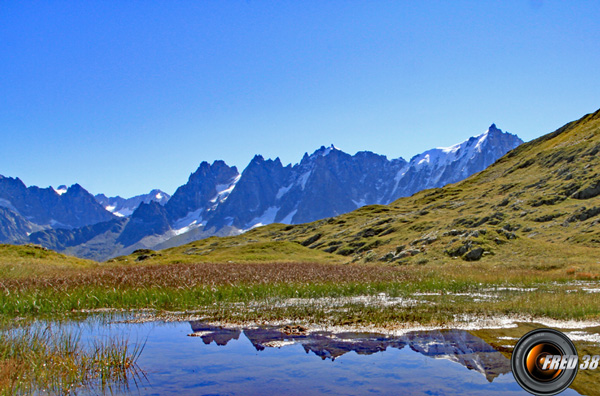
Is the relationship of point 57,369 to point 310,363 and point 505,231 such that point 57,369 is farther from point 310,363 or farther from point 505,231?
point 505,231

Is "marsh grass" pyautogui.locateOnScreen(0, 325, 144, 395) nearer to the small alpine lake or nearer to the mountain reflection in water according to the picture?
the small alpine lake

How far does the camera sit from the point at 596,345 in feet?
45.2

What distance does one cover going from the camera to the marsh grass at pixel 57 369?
10.4 m

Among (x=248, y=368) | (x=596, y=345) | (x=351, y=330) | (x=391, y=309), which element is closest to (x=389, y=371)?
(x=248, y=368)

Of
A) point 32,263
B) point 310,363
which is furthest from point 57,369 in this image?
point 32,263

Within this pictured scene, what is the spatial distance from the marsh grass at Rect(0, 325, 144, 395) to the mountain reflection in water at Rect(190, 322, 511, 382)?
4.49 meters

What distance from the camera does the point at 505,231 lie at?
189 feet

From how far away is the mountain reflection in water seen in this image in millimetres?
13180

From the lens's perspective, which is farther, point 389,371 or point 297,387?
point 389,371

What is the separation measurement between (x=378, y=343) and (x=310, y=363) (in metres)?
3.47

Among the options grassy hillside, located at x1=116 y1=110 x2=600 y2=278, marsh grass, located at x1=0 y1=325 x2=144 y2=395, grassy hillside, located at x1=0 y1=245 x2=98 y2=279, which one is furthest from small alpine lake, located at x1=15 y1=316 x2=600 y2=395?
grassy hillside, located at x1=116 y1=110 x2=600 y2=278

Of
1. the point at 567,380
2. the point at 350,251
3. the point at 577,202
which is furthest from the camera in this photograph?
the point at 350,251

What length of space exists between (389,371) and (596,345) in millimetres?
7214

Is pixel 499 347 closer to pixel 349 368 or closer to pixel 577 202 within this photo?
pixel 349 368
